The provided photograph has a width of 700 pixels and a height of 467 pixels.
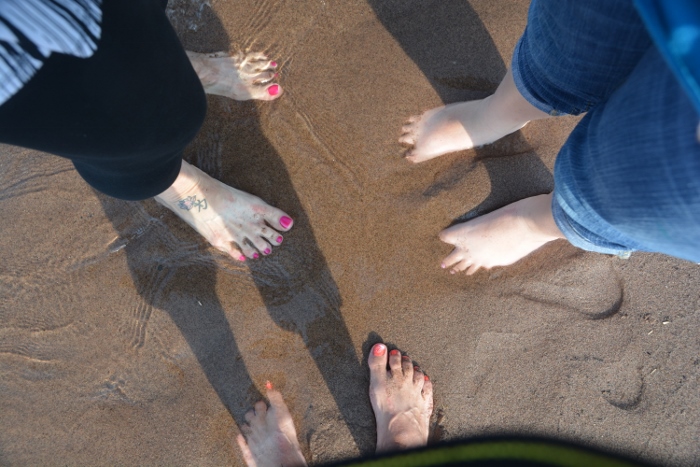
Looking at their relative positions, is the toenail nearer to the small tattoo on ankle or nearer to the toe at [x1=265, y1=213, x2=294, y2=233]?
the toe at [x1=265, y1=213, x2=294, y2=233]

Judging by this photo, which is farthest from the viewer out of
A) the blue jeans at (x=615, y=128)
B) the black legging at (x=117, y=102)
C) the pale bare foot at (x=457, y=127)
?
the pale bare foot at (x=457, y=127)

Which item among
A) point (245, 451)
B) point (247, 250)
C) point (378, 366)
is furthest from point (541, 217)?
point (245, 451)

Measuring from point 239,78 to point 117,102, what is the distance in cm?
92

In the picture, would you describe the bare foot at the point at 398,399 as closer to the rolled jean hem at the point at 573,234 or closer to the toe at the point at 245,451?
the toe at the point at 245,451

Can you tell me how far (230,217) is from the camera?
1.69 metres

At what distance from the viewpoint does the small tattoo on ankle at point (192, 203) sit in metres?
1.60

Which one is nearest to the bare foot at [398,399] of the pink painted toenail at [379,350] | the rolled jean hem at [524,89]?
the pink painted toenail at [379,350]

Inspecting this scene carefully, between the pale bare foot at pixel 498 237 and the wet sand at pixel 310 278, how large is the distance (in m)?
0.07

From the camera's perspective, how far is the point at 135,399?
1.71m

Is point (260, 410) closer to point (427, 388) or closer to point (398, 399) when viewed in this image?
point (398, 399)

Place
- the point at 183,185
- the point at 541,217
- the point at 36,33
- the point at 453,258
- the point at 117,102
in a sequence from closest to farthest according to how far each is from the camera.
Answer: the point at 36,33, the point at 117,102, the point at 541,217, the point at 183,185, the point at 453,258

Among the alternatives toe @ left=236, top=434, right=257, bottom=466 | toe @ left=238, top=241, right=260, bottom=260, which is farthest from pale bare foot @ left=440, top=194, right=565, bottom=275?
toe @ left=236, top=434, right=257, bottom=466

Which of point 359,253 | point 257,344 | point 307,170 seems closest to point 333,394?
point 257,344

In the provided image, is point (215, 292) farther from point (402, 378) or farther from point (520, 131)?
point (520, 131)
